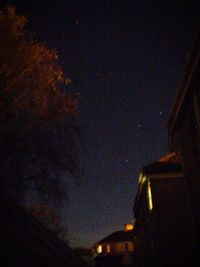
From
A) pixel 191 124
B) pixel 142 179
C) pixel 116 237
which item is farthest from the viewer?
pixel 116 237

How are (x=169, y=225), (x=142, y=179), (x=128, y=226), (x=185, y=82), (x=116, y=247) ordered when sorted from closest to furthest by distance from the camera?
(x=185, y=82) → (x=169, y=225) → (x=142, y=179) → (x=128, y=226) → (x=116, y=247)

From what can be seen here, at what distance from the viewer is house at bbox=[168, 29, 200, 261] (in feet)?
23.4

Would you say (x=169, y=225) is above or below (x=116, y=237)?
below

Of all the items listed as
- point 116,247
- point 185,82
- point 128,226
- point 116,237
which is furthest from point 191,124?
point 116,237

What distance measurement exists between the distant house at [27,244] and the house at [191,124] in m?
4.98

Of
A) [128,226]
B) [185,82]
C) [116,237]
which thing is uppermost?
[185,82]

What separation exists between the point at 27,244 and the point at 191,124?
6.57 m

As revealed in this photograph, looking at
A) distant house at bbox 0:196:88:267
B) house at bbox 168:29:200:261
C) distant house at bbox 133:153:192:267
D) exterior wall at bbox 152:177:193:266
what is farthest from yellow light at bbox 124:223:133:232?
distant house at bbox 0:196:88:267

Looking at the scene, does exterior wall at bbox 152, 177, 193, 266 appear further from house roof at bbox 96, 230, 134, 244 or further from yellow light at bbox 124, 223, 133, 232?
house roof at bbox 96, 230, 134, 244

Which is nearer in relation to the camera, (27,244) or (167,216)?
(27,244)

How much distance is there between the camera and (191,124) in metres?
8.53

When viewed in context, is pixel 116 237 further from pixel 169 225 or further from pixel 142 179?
pixel 169 225

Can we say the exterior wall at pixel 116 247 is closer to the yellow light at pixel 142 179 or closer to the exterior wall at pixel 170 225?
the yellow light at pixel 142 179

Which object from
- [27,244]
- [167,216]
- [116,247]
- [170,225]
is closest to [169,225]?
[170,225]
